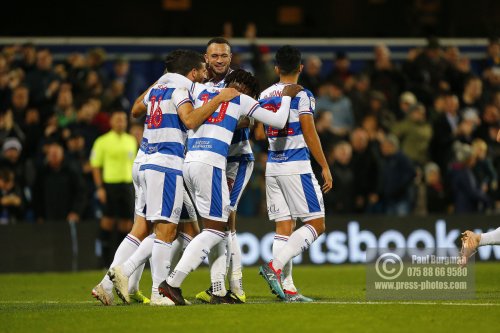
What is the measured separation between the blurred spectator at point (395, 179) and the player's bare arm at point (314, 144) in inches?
302

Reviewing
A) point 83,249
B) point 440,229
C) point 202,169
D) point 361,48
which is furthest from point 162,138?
point 361,48

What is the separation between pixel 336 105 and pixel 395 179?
218cm

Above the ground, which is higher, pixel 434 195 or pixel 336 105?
pixel 336 105

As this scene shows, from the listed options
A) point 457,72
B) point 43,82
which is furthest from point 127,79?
point 457,72

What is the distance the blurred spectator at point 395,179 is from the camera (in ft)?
60.3

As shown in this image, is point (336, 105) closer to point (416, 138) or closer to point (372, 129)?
point (372, 129)

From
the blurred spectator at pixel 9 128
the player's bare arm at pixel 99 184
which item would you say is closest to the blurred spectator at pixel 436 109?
the player's bare arm at pixel 99 184

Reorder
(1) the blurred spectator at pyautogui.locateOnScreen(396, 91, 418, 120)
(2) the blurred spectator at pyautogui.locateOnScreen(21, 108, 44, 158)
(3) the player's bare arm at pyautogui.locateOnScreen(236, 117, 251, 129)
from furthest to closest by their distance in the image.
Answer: (1) the blurred spectator at pyautogui.locateOnScreen(396, 91, 418, 120) < (2) the blurred spectator at pyautogui.locateOnScreen(21, 108, 44, 158) < (3) the player's bare arm at pyautogui.locateOnScreen(236, 117, 251, 129)

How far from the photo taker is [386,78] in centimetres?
2100

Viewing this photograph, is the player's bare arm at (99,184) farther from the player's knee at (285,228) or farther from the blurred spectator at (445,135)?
the player's knee at (285,228)

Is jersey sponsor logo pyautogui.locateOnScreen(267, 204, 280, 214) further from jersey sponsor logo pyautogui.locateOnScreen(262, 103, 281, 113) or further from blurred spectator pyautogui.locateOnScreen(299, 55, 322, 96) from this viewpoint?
blurred spectator pyautogui.locateOnScreen(299, 55, 322, 96)

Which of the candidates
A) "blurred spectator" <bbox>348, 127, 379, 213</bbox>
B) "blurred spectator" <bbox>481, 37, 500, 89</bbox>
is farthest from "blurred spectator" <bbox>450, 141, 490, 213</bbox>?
"blurred spectator" <bbox>481, 37, 500, 89</bbox>

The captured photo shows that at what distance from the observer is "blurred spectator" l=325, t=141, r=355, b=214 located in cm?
1833

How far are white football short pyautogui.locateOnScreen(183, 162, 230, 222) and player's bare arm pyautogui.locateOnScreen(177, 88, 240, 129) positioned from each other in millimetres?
387
